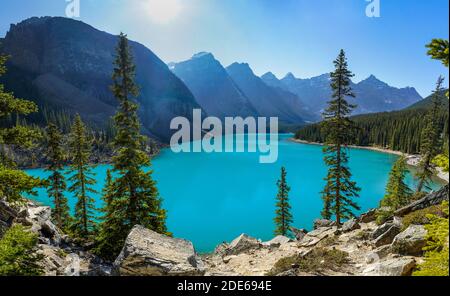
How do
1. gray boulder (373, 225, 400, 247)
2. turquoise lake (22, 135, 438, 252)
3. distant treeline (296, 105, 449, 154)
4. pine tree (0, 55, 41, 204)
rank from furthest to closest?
distant treeline (296, 105, 449, 154) < turquoise lake (22, 135, 438, 252) < gray boulder (373, 225, 400, 247) < pine tree (0, 55, 41, 204)

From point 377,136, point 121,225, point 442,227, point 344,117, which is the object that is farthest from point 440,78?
point 377,136

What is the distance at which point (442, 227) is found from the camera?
265 inches

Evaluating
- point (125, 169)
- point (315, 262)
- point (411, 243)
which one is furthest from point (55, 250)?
point (411, 243)

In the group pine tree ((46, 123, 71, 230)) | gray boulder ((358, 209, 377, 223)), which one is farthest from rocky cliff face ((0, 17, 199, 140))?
gray boulder ((358, 209, 377, 223))

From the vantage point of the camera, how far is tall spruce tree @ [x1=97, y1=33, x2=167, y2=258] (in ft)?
50.4

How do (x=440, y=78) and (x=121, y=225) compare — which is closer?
(x=121, y=225)

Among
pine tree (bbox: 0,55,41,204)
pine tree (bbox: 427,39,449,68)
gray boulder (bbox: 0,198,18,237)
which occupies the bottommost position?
gray boulder (bbox: 0,198,18,237)

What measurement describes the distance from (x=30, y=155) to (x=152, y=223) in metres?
94.9

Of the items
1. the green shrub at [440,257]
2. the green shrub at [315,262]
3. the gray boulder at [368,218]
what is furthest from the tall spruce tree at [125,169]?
the gray boulder at [368,218]

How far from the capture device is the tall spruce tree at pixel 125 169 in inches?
605

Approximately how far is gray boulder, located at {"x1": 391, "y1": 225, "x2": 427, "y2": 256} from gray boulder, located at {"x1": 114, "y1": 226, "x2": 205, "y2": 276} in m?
7.88

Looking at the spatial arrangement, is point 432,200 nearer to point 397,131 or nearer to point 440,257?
point 440,257

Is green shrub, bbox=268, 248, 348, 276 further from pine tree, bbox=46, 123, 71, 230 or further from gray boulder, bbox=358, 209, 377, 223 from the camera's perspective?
pine tree, bbox=46, 123, 71, 230
